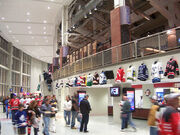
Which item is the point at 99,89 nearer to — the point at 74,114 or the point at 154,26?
the point at 74,114

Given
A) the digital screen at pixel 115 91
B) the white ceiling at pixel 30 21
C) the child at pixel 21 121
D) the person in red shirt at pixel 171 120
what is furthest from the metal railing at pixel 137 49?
Answer: the white ceiling at pixel 30 21

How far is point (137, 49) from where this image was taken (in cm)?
1137

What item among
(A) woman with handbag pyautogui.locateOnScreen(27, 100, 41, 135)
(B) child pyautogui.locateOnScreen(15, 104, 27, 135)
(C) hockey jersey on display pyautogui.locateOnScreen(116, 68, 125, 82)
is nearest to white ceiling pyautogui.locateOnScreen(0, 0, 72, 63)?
(C) hockey jersey on display pyautogui.locateOnScreen(116, 68, 125, 82)

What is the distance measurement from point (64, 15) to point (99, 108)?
1265cm

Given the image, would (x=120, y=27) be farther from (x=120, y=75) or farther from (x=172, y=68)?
(x=172, y=68)

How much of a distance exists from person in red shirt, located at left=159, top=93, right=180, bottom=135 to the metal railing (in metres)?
5.98

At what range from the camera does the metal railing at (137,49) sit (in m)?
9.75

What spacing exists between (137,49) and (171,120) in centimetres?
877

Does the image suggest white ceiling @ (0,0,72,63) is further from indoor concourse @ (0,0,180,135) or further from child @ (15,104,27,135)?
child @ (15,104,27,135)

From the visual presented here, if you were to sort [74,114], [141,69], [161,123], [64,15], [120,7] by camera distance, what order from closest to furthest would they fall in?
1. [161,123]
2. [141,69]
3. [74,114]
4. [120,7]
5. [64,15]

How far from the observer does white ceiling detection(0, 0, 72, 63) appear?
2386 cm

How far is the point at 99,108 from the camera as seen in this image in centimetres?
1892

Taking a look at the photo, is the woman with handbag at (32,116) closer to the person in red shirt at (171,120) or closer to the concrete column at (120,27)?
the person in red shirt at (171,120)

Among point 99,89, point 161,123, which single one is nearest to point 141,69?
point 161,123
